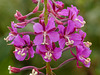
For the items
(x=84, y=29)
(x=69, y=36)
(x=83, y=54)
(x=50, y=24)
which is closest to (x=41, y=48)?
(x=50, y=24)

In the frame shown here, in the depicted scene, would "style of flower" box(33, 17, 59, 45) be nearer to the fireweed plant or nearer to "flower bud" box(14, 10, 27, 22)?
the fireweed plant

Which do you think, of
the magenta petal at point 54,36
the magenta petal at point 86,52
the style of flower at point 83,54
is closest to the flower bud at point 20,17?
the magenta petal at point 54,36

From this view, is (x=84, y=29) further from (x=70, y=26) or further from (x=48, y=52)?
(x=48, y=52)

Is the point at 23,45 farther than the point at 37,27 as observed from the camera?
Yes

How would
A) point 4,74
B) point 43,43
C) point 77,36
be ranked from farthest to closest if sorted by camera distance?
point 4,74 → point 77,36 → point 43,43

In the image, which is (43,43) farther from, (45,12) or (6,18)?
(6,18)

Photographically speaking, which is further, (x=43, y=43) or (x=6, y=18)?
(x=6, y=18)

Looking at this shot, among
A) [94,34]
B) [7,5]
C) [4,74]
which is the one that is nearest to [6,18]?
[7,5]
